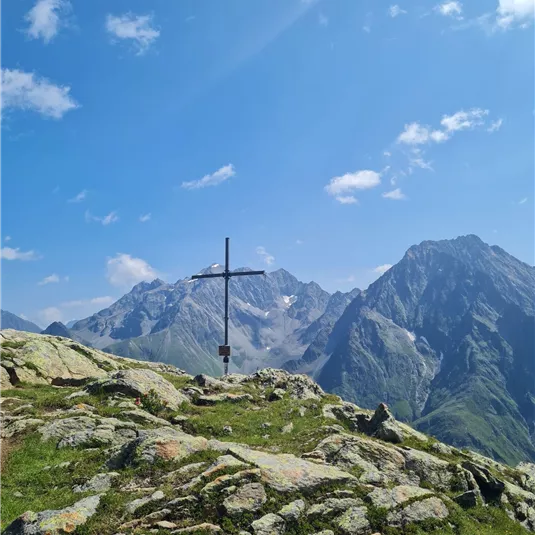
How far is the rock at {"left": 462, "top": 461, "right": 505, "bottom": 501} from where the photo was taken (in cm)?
2502

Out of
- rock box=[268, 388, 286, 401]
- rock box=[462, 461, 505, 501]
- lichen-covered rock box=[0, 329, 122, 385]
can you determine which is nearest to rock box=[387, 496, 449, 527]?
rock box=[462, 461, 505, 501]

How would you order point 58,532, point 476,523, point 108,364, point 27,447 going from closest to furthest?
point 58,532 < point 476,523 < point 27,447 < point 108,364

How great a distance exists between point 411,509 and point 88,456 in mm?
15961

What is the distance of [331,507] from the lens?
18094mm

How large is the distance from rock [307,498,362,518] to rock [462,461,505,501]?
35.7ft

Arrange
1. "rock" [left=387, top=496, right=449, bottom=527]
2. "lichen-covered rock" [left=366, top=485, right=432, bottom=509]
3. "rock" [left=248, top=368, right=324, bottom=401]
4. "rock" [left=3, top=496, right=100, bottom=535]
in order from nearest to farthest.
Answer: "rock" [left=3, top=496, right=100, bottom=535]
"rock" [left=387, top=496, right=449, bottom=527]
"lichen-covered rock" [left=366, top=485, right=432, bottom=509]
"rock" [left=248, top=368, right=324, bottom=401]

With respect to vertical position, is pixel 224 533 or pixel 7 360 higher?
pixel 7 360

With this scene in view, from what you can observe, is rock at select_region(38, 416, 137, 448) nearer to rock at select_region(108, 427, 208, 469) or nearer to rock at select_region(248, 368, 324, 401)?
rock at select_region(108, 427, 208, 469)

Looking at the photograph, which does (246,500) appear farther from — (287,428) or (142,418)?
(142,418)

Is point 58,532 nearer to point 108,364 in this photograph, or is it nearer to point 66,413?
point 66,413

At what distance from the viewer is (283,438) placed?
93.5 feet

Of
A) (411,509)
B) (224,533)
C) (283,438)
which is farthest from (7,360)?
(411,509)

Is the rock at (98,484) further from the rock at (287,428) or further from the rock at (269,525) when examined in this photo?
the rock at (287,428)

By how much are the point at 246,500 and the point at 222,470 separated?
1976mm
